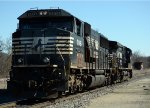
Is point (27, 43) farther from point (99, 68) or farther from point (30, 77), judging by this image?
point (99, 68)

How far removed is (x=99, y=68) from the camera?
79.5 feet

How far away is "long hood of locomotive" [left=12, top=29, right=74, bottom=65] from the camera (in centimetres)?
1647

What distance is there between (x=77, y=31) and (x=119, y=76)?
17068mm

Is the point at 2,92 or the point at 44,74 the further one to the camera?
the point at 2,92

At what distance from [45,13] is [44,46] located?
72.2 inches

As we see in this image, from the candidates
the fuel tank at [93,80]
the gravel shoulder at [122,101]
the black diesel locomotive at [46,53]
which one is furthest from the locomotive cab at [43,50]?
the fuel tank at [93,80]

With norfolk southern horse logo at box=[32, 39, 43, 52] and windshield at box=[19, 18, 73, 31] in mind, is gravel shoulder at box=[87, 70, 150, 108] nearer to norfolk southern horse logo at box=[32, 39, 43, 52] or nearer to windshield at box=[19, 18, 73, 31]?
norfolk southern horse logo at box=[32, 39, 43, 52]

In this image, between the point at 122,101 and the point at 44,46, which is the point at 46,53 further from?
the point at 122,101

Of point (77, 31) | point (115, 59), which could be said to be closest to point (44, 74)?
point (77, 31)

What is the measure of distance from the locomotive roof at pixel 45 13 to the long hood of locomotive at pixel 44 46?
999mm

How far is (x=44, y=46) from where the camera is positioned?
16.5m

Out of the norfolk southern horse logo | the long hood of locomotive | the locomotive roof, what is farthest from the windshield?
the norfolk southern horse logo

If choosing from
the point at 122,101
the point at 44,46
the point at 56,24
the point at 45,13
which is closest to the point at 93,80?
the point at 122,101

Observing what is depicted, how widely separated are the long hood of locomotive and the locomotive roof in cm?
100
